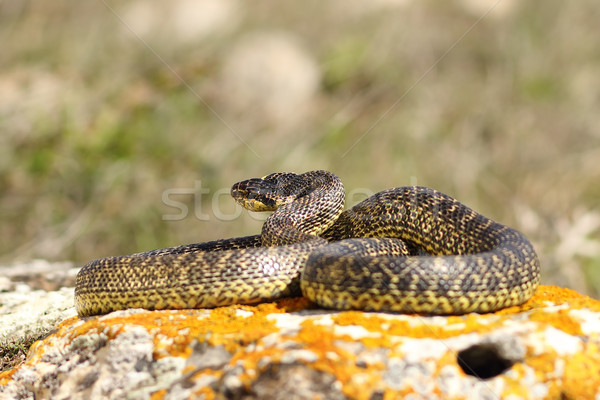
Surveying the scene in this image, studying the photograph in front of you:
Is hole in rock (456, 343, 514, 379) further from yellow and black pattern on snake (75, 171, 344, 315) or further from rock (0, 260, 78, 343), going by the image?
rock (0, 260, 78, 343)

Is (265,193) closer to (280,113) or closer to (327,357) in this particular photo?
(327,357)

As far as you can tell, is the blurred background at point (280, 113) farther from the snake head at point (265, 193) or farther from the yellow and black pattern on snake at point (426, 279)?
the yellow and black pattern on snake at point (426, 279)

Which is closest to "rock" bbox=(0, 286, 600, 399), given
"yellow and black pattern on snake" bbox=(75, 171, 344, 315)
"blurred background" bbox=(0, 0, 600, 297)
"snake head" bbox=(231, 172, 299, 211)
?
"yellow and black pattern on snake" bbox=(75, 171, 344, 315)

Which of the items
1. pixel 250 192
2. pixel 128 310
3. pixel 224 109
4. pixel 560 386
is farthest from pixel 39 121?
pixel 560 386

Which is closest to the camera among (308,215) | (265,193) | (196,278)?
(196,278)

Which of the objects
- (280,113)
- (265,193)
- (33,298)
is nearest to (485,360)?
(265,193)
